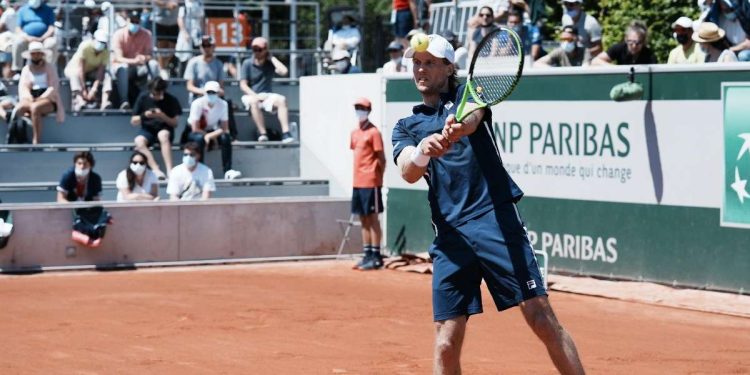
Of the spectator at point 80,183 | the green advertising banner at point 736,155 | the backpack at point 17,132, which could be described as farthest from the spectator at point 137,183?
the green advertising banner at point 736,155

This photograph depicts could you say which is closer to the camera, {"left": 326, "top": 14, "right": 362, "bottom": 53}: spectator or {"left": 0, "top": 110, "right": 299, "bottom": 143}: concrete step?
{"left": 0, "top": 110, "right": 299, "bottom": 143}: concrete step

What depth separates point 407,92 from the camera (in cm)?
1662

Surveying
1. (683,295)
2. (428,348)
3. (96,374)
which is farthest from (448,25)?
(96,374)

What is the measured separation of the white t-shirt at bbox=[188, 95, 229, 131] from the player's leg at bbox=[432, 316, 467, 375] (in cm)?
1252

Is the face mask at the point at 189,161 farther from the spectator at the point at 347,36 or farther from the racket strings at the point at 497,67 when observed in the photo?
the racket strings at the point at 497,67

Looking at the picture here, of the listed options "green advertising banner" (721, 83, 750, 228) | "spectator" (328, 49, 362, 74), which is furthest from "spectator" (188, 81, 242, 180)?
"green advertising banner" (721, 83, 750, 228)

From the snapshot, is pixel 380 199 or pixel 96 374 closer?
pixel 96 374

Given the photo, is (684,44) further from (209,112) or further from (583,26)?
(209,112)

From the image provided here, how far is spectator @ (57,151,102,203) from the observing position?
16172mm

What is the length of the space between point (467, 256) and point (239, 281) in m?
8.55

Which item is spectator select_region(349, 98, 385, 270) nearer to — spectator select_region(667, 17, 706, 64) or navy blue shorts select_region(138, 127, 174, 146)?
spectator select_region(667, 17, 706, 64)

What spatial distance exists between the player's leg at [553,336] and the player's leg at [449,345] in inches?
13.6

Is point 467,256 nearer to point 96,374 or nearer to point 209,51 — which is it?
point 96,374

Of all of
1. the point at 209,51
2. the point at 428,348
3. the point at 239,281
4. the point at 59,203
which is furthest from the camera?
the point at 209,51
